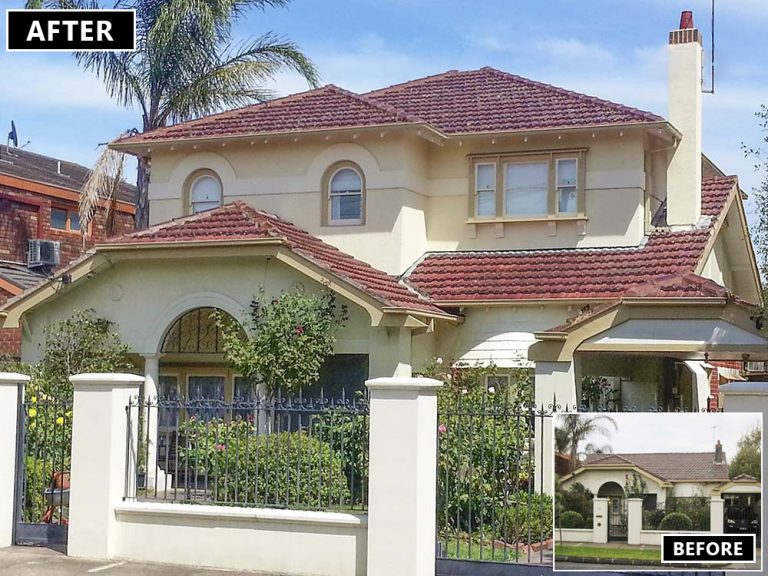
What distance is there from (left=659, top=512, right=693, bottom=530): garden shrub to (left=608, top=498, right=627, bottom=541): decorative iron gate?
30 cm

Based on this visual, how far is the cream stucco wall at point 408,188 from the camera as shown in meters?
21.8

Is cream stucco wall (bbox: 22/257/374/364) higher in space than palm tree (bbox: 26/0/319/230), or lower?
lower

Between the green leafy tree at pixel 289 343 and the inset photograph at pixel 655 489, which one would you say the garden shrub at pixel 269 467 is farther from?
the green leafy tree at pixel 289 343

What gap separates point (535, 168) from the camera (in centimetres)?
2227

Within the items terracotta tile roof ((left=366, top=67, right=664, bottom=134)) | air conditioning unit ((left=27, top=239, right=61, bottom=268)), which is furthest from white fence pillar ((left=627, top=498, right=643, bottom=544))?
air conditioning unit ((left=27, top=239, right=61, bottom=268))

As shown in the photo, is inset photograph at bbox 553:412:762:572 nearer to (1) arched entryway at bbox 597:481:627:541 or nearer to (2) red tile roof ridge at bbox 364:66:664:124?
(1) arched entryway at bbox 597:481:627:541

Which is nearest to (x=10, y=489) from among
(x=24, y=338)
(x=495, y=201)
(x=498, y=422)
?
(x=498, y=422)

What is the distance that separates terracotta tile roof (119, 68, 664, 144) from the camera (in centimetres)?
2195

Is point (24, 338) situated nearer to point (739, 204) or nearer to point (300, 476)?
point (300, 476)

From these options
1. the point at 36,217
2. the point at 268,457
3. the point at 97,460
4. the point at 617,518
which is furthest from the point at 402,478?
the point at 36,217

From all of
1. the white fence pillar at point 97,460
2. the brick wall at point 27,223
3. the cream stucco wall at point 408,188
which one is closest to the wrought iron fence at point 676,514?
the white fence pillar at point 97,460

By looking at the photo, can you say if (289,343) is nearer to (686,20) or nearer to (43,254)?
(686,20)

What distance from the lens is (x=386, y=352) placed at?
19609 mm

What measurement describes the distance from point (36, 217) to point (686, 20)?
1812 cm
